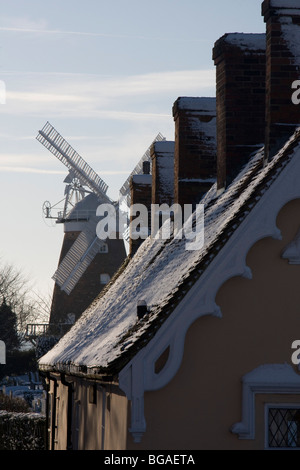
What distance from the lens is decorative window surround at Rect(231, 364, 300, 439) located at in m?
10.0

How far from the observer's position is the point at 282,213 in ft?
33.3

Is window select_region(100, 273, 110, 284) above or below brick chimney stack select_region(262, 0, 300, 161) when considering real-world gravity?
above

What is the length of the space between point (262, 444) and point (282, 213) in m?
2.26

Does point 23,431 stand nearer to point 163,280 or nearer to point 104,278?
point 163,280

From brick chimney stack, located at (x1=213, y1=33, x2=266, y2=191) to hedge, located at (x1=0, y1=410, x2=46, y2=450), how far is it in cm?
1421

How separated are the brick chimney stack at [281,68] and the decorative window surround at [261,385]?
293 cm

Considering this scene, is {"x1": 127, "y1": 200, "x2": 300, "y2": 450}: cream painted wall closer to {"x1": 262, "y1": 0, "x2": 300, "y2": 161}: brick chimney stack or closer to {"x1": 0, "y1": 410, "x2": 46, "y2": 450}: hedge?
{"x1": 262, "y1": 0, "x2": 300, "y2": 161}: brick chimney stack

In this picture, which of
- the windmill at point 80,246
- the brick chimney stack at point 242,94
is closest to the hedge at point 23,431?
the brick chimney stack at point 242,94

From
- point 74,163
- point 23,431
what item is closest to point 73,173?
point 74,163

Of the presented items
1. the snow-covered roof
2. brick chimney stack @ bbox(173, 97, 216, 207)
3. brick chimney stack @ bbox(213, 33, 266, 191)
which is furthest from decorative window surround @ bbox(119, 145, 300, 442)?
brick chimney stack @ bbox(173, 97, 216, 207)

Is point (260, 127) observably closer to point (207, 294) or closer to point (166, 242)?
point (166, 242)

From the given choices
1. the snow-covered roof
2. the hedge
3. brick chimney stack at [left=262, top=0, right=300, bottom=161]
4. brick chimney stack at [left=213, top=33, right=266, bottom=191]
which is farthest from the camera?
the hedge

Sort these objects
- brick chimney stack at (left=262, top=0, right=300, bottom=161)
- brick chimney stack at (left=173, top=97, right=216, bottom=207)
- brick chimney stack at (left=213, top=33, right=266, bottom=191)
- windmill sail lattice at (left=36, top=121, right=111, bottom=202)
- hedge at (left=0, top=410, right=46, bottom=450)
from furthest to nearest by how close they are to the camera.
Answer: windmill sail lattice at (left=36, top=121, right=111, bottom=202) < hedge at (left=0, top=410, right=46, bottom=450) < brick chimney stack at (left=173, top=97, right=216, bottom=207) < brick chimney stack at (left=213, top=33, right=266, bottom=191) < brick chimney stack at (left=262, top=0, right=300, bottom=161)
